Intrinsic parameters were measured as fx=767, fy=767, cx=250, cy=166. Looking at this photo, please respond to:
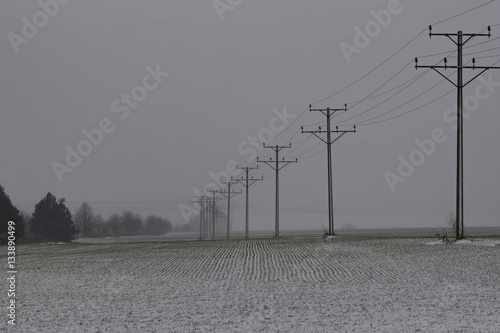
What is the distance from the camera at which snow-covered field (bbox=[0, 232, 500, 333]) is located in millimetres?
25484

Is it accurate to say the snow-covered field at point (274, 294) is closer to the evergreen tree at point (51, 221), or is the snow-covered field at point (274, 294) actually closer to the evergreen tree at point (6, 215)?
the evergreen tree at point (6, 215)

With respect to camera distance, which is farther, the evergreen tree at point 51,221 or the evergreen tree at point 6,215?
the evergreen tree at point 51,221

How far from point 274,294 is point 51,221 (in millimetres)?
131219

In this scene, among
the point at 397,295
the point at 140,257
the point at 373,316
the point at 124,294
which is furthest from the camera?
the point at 140,257

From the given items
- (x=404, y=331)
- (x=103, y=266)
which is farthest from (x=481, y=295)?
(x=103, y=266)

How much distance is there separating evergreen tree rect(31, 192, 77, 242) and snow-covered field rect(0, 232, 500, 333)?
106769 millimetres

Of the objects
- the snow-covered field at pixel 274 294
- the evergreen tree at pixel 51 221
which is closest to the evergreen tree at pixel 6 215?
the evergreen tree at pixel 51 221

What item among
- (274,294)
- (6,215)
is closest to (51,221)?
(6,215)

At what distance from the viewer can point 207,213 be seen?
190 metres

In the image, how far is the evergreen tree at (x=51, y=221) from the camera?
156500 millimetres

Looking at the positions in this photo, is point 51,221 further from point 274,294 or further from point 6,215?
point 274,294

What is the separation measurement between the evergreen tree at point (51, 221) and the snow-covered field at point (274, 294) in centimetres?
10677

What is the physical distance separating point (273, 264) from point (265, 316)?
68.5ft

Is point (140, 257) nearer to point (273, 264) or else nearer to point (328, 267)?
point (273, 264)
